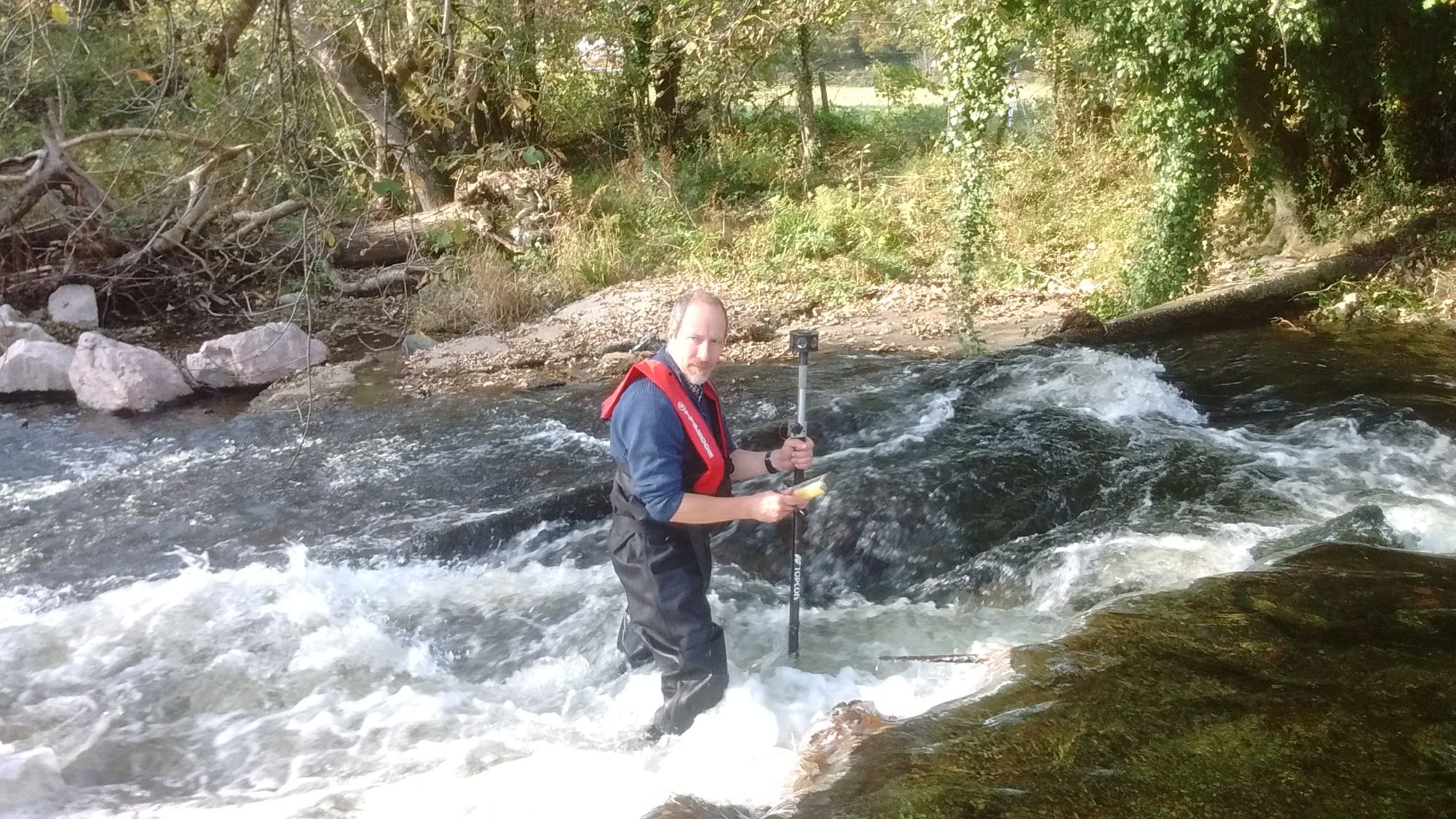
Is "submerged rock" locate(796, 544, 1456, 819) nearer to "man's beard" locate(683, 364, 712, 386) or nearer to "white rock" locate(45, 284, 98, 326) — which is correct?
"man's beard" locate(683, 364, 712, 386)

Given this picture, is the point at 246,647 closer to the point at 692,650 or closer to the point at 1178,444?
the point at 692,650

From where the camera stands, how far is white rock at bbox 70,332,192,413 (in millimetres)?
9625

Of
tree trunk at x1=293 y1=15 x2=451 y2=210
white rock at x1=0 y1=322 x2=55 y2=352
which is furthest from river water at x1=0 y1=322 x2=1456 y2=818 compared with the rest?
tree trunk at x1=293 y1=15 x2=451 y2=210

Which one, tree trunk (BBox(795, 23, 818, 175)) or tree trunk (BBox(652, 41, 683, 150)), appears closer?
tree trunk (BBox(795, 23, 818, 175))

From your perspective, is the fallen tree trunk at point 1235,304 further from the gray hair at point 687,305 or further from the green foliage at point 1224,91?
the gray hair at point 687,305

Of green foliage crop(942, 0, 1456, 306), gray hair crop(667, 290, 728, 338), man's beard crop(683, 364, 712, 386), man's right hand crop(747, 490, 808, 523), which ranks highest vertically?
green foliage crop(942, 0, 1456, 306)

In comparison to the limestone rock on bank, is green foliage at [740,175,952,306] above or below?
above

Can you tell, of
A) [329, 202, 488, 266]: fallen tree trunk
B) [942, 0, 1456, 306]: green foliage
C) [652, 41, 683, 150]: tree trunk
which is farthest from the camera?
[652, 41, 683, 150]: tree trunk

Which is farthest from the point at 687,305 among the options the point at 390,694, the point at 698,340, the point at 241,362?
the point at 241,362

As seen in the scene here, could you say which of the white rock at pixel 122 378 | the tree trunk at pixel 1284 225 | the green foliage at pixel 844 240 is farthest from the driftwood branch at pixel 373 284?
the tree trunk at pixel 1284 225

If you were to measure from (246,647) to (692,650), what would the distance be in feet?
9.01

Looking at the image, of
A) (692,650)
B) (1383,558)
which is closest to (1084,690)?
(692,650)

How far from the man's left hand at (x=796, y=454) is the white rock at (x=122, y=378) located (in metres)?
8.00

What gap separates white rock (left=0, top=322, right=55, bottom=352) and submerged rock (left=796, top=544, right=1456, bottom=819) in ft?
36.0
